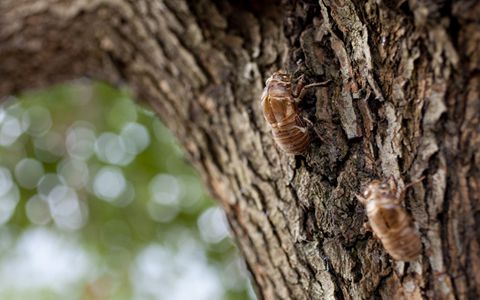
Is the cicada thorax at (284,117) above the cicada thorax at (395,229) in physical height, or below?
above

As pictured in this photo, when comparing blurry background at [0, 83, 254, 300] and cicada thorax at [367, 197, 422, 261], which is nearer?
cicada thorax at [367, 197, 422, 261]

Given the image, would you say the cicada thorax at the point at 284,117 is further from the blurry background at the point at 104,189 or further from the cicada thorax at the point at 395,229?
the blurry background at the point at 104,189

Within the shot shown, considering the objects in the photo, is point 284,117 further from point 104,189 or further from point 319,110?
point 104,189

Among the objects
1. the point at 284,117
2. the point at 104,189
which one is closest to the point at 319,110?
the point at 284,117

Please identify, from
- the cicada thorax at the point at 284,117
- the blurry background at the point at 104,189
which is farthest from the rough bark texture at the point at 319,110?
the blurry background at the point at 104,189

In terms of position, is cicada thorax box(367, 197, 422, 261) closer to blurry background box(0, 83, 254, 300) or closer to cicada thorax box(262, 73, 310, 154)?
cicada thorax box(262, 73, 310, 154)

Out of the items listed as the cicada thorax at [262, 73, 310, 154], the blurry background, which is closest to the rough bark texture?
the cicada thorax at [262, 73, 310, 154]
